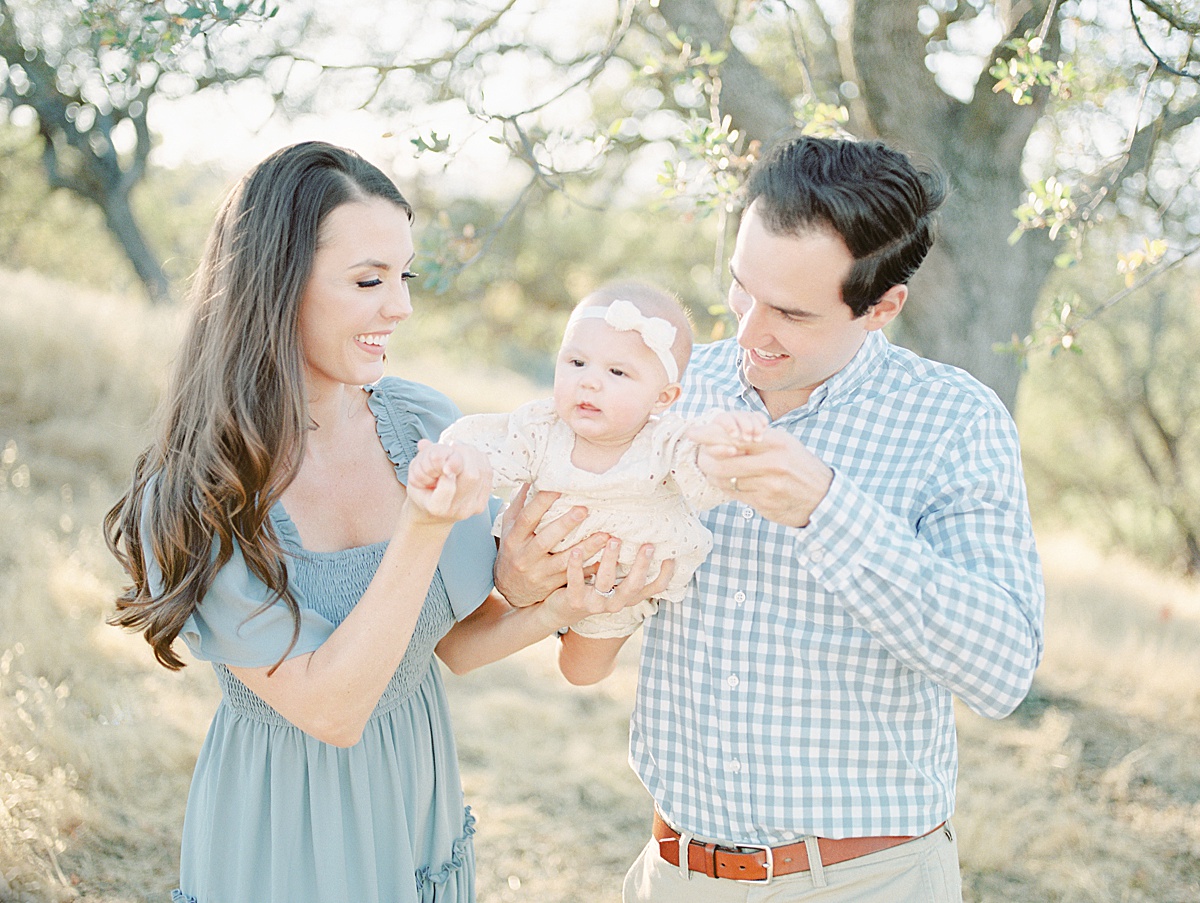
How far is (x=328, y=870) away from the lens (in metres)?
2.19

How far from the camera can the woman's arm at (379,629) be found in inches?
74.6

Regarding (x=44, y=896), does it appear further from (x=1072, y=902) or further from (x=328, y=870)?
(x=1072, y=902)

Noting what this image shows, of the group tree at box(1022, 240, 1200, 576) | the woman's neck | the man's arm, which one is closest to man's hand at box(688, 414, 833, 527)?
the man's arm

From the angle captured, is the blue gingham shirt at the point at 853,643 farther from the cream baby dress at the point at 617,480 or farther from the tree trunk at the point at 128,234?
Answer: the tree trunk at the point at 128,234

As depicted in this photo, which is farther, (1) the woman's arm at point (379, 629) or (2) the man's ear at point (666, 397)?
(2) the man's ear at point (666, 397)

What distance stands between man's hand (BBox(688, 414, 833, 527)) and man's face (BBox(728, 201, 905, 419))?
43 centimetres

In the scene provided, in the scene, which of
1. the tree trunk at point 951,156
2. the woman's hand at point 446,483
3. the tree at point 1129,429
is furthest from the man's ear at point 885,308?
the tree at point 1129,429

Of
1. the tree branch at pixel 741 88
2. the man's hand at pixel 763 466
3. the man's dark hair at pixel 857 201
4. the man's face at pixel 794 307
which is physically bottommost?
the man's hand at pixel 763 466

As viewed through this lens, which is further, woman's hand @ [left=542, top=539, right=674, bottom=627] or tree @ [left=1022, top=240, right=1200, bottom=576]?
tree @ [left=1022, top=240, right=1200, bottom=576]

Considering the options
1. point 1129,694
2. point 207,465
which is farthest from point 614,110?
Result: point 207,465

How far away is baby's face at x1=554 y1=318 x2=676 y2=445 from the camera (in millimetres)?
2131

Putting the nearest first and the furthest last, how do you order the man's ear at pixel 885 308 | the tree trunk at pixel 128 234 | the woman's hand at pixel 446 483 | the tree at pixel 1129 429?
1. the woman's hand at pixel 446 483
2. the man's ear at pixel 885 308
3. the tree trunk at pixel 128 234
4. the tree at pixel 1129 429

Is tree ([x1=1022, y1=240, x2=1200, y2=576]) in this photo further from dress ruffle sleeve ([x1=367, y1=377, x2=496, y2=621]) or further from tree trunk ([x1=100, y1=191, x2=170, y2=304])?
dress ruffle sleeve ([x1=367, y1=377, x2=496, y2=621])

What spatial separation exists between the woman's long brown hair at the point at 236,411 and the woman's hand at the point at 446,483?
0.38 m
